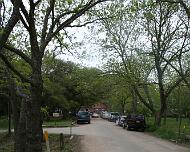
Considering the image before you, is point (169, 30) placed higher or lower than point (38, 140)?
higher

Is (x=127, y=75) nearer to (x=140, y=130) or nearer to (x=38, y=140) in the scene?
(x=140, y=130)

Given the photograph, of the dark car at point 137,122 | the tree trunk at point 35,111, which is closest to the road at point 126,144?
the dark car at point 137,122

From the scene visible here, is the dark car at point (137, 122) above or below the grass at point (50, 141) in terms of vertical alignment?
above

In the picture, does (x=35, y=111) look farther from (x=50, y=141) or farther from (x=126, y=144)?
(x=50, y=141)

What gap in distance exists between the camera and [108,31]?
44.3m

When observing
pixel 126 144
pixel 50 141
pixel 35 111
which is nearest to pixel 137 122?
pixel 50 141

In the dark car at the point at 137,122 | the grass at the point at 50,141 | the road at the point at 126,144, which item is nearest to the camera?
the road at the point at 126,144

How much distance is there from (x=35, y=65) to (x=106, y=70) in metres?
31.5

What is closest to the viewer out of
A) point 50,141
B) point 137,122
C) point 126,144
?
point 126,144

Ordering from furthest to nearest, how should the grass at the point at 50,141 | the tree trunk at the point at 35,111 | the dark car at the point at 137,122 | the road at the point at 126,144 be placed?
1. the dark car at the point at 137,122
2. the grass at the point at 50,141
3. the road at the point at 126,144
4. the tree trunk at the point at 35,111

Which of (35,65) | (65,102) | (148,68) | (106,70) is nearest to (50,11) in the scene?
(35,65)

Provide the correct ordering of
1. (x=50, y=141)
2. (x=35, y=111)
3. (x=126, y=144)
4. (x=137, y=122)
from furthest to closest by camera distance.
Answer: (x=137, y=122)
(x=50, y=141)
(x=126, y=144)
(x=35, y=111)

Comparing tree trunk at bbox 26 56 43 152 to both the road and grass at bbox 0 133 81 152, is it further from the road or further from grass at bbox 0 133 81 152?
grass at bbox 0 133 81 152

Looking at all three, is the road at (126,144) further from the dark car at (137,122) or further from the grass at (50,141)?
the dark car at (137,122)
